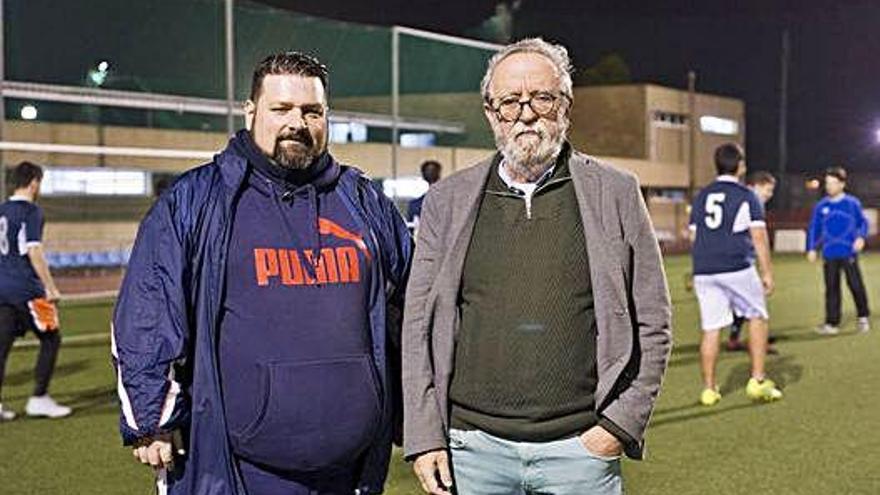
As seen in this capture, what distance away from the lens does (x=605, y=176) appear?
3.17m

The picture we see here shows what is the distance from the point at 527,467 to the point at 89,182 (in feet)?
45.5

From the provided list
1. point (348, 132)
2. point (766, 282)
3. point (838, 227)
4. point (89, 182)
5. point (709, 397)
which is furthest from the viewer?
point (89, 182)

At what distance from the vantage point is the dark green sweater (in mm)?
3117

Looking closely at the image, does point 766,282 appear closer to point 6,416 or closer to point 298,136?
point 6,416

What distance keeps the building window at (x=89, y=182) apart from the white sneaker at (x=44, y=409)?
7686 millimetres

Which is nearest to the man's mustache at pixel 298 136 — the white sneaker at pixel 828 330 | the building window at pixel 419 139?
the white sneaker at pixel 828 330

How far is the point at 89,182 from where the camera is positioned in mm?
15906

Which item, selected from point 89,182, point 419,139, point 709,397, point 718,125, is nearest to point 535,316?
point 709,397

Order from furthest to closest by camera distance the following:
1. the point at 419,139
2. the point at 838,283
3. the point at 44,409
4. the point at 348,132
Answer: the point at 419,139 → the point at 348,132 → the point at 838,283 → the point at 44,409

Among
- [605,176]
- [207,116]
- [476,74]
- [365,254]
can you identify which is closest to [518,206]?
[605,176]

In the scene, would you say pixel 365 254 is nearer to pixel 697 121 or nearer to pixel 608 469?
pixel 608 469

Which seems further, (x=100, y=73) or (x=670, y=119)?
(x=670, y=119)

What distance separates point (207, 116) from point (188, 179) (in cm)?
1276

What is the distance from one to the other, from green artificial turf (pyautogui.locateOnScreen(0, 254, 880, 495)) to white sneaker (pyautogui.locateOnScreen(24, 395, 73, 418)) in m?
0.16
